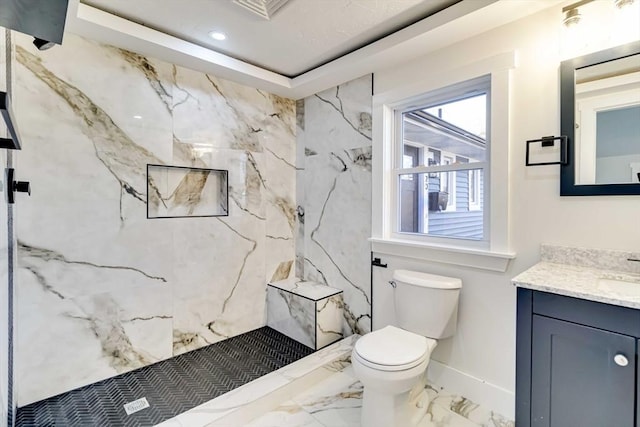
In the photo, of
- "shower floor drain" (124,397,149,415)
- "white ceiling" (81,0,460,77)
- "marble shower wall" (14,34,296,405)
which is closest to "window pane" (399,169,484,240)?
"white ceiling" (81,0,460,77)

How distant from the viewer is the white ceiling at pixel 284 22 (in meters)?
1.76

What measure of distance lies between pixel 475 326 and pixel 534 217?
0.74 meters

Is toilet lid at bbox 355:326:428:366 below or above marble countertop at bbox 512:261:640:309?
below

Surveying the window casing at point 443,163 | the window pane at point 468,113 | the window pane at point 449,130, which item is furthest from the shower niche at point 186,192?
the window pane at point 468,113

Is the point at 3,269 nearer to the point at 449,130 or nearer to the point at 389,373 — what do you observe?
the point at 389,373

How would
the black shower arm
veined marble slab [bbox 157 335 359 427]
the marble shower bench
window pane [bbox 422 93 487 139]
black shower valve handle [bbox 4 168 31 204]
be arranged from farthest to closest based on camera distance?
the marble shower bench < window pane [bbox 422 93 487 139] < veined marble slab [bbox 157 335 359 427] < black shower valve handle [bbox 4 168 31 204] < the black shower arm

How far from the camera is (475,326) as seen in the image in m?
1.92

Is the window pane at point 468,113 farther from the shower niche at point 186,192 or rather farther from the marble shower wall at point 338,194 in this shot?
the shower niche at point 186,192

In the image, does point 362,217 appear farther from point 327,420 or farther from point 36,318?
point 36,318

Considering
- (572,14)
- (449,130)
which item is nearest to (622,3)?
(572,14)

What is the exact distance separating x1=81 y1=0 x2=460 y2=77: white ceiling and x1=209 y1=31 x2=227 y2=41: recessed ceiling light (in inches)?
1.3

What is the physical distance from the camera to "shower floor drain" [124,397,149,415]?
175cm

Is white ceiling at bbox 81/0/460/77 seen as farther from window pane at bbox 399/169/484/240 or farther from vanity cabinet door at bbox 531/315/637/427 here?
vanity cabinet door at bbox 531/315/637/427

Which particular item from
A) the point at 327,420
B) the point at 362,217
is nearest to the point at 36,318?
the point at 327,420
